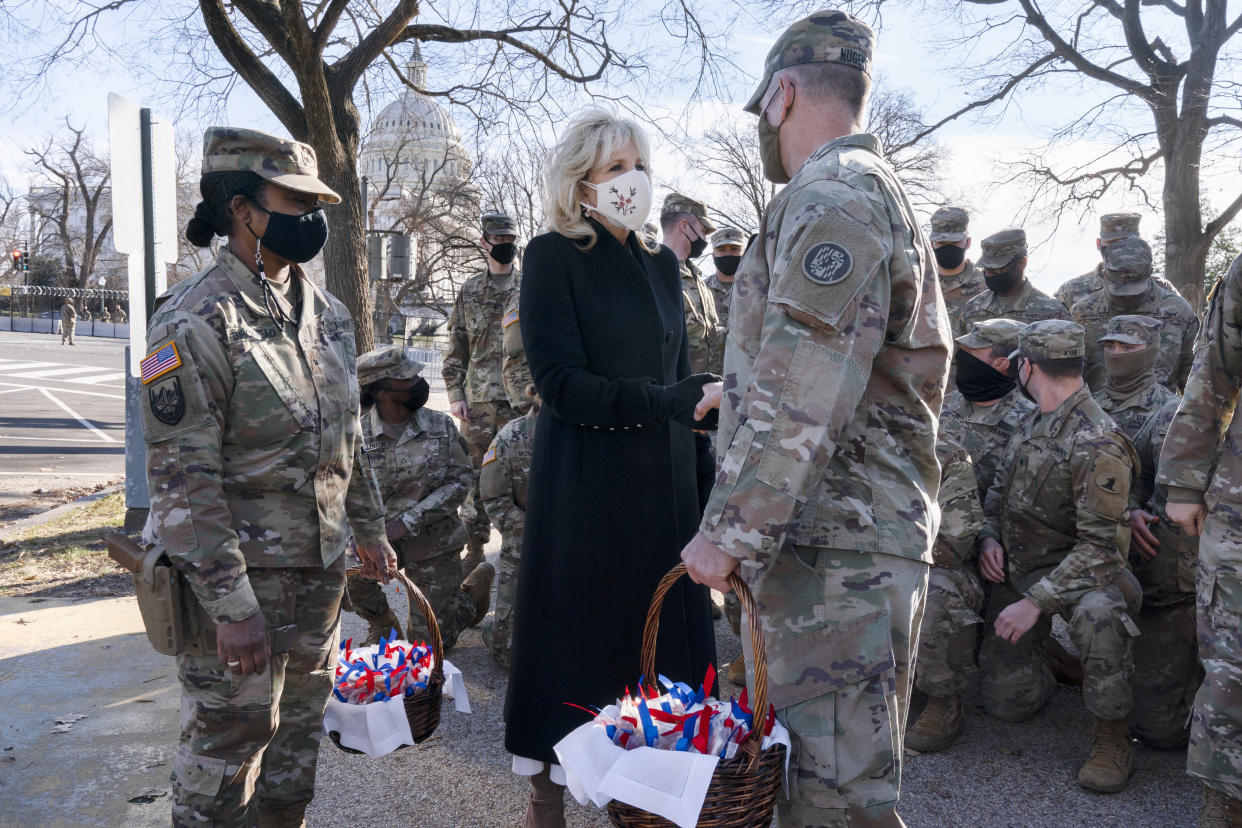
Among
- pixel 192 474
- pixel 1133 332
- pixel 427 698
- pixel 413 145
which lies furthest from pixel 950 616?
pixel 413 145

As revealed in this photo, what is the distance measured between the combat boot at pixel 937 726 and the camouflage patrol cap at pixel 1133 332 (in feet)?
6.51

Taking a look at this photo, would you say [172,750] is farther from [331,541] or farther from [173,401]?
[173,401]

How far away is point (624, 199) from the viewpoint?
2.81 m

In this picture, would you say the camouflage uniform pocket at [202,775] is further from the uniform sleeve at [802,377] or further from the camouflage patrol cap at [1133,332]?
the camouflage patrol cap at [1133,332]

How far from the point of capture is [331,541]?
269 cm

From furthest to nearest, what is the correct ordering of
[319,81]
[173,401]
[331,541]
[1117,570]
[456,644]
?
[319,81], [456,644], [1117,570], [331,541], [173,401]

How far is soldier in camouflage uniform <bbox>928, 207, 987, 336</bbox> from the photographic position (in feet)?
21.8

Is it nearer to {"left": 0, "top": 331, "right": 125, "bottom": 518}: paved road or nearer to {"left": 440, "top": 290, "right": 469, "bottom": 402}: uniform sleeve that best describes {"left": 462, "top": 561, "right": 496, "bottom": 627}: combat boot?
{"left": 440, "top": 290, "right": 469, "bottom": 402}: uniform sleeve

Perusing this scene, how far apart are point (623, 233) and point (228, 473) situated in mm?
1348

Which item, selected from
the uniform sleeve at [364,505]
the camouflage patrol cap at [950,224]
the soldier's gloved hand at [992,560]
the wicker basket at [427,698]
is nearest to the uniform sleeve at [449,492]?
the uniform sleeve at [364,505]

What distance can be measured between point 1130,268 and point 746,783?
5472 millimetres

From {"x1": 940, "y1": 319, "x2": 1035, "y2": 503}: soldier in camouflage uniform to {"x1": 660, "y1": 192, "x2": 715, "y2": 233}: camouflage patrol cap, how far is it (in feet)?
5.68

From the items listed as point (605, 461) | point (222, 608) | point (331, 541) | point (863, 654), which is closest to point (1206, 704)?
point (863, 654)

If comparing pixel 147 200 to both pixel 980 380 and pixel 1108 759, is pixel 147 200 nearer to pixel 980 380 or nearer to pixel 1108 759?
pixel 980 380
